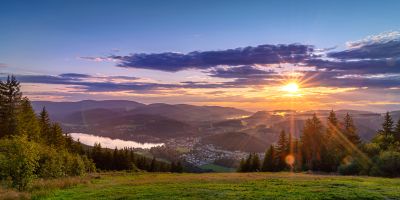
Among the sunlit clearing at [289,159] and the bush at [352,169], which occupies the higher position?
the bush at [352,169]

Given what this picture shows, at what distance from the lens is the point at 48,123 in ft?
350

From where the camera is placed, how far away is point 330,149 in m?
81.9

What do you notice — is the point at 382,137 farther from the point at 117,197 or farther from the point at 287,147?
the point at 117,197

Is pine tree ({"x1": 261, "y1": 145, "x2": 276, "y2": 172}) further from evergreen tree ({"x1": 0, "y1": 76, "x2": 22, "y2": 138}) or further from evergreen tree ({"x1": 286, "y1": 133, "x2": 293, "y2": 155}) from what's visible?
evergreen tree ({"x1": 0, "y1": 76, "x2": 22, "y2": 138})

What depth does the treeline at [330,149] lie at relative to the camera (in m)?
67.4

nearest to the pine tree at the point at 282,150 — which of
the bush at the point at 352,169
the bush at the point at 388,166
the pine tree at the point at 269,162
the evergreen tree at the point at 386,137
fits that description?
the pine tree at the point at 269,162

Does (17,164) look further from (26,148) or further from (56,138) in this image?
(56,138)

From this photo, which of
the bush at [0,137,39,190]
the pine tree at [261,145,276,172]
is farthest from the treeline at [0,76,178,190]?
the pine tree at [261,145,276,172]

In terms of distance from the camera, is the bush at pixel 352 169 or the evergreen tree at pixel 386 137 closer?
the bush at pixel 352 169

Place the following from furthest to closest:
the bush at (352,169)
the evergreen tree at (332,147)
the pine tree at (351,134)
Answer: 1. the pine tree at (351,134)
2. the evergreen tree at (332,147)
3. the bush at (352,169)

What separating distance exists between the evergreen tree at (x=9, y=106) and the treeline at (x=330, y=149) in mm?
58185

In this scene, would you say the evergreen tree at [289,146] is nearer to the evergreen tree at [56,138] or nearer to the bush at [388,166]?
the bush at [388,166]

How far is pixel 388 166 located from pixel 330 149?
30.2 m

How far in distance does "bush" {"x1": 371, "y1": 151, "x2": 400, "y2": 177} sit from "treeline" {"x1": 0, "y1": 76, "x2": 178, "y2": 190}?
45.1 metres
